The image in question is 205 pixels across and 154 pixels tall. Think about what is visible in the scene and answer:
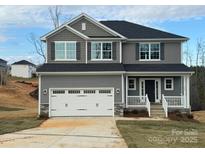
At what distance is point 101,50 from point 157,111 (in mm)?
6152

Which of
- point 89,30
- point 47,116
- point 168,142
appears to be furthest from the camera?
point 89,30

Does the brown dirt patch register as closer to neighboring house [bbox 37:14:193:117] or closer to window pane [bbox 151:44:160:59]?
neighboring house [bbox 37:14:193:117]

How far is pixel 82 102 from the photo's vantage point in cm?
3128

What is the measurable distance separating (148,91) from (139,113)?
3060 mm

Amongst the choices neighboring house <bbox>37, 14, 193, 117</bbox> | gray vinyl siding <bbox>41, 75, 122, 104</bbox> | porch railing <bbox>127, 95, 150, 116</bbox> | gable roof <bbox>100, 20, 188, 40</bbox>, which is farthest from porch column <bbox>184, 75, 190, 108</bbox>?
gray vinyl siding <bbox>41, 75, 122, 104</bbox>

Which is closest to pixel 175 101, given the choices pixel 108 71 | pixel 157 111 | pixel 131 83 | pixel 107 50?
pixel 157 111

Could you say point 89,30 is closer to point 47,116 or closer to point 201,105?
point 47,116

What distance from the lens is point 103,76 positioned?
103 feet

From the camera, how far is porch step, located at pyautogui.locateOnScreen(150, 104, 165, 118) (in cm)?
3049

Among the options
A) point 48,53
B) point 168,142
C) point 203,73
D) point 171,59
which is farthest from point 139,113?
point 203,73

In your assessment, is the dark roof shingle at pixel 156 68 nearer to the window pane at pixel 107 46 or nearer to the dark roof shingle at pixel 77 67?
the dark roof shingle at pixel 77 67

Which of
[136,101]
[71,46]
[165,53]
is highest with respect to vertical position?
[71,46]

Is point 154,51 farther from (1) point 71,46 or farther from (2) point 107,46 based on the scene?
(1) point 71,46

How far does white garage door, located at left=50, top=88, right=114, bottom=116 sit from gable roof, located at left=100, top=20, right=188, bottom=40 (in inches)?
212
